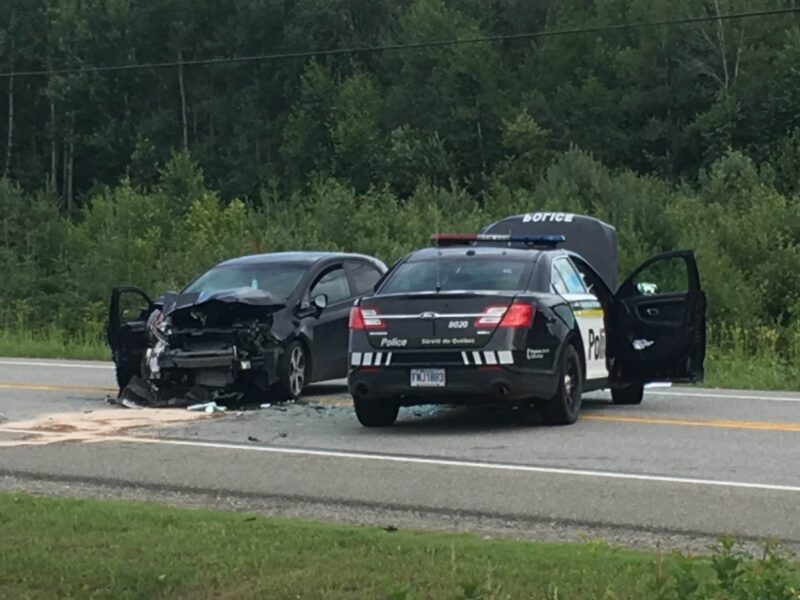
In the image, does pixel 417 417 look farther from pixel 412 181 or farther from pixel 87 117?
pixel 87 117

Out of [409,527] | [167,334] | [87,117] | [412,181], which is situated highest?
[87,117]

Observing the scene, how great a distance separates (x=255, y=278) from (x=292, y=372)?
57.9 inches

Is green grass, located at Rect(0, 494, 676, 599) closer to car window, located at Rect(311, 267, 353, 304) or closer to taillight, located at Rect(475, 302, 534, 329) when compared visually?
taillight, located at Rect(475, 302, 534, 329)

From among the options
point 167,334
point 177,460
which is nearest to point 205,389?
point 167,334

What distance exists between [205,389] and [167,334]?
678 mm

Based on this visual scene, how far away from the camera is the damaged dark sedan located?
50.0 ft

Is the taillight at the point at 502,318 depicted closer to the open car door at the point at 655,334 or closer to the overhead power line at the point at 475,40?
the open car door at the point at 655,334

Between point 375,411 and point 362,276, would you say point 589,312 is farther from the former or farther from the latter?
point 362,276

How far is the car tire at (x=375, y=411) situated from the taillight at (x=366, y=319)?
717mm

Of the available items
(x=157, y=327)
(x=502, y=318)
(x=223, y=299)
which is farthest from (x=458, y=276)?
(x=157, y=327)

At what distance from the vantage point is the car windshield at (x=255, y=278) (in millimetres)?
16438

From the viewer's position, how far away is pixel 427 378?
12797mm

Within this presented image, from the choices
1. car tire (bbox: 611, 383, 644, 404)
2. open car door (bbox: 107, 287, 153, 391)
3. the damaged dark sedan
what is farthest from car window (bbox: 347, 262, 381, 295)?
car tire (bbox: 611, 383, 644, 404)

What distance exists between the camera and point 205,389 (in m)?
15.4
